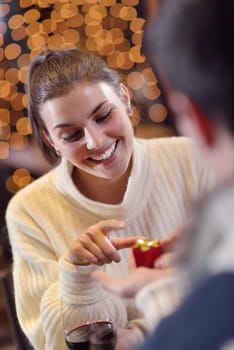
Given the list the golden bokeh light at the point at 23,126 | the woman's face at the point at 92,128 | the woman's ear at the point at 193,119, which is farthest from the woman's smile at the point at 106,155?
the golden bokeh light at the point at 23,126

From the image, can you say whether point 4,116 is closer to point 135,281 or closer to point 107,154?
point 107,154

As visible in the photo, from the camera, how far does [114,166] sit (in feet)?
4.51

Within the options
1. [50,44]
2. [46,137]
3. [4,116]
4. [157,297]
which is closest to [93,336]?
[157,297]

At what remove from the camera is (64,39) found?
9.74 feet

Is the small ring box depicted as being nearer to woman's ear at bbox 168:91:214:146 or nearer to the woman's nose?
woman's ear at bbox 168:91:214:146

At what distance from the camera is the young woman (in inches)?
47.1

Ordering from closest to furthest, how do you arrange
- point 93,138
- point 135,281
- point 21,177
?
1. point 135,281
2. point 93,138
3. point 21,177

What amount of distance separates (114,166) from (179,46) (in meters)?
0.85

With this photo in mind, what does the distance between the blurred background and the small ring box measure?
2.00 meters

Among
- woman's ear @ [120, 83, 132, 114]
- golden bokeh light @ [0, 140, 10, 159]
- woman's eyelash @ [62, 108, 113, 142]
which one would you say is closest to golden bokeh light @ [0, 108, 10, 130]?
golden bokeh light @ [0, 140, 10, 159]

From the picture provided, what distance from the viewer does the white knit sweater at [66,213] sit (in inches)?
53.3

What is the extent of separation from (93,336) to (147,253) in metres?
0.24

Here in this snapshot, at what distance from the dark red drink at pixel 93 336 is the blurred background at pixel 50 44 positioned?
74.6 inches

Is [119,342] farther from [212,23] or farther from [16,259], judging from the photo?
[212,23]
